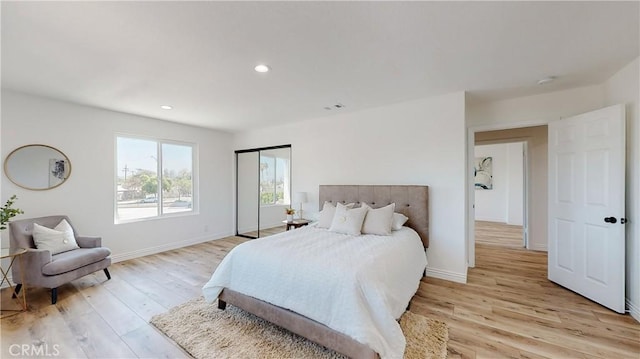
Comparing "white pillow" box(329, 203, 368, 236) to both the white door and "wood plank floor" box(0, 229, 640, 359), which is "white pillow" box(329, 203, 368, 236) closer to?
"wood plank floor" box(0, 229, 640, 359)

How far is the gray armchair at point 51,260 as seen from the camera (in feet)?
8.74

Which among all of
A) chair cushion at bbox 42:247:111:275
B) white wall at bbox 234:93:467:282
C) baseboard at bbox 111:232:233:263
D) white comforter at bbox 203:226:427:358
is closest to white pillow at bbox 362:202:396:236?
white comforter at bbox 203:226:427:358

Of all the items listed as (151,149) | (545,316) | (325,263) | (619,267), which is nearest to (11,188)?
(151,149)

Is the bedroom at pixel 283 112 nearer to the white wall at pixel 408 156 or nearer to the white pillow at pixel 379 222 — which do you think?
the white wall at pixel 408 156

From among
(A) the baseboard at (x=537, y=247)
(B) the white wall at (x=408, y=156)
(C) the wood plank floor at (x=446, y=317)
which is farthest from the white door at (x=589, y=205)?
(A) the baseboard at (x=537, y=247)

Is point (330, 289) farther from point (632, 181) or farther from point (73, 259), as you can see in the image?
point (632, 181)

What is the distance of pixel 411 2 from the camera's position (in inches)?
62.9

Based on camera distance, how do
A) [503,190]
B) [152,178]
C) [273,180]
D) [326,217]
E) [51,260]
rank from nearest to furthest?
[51,260] < [326,217] < [152,178] < [273,180] < [503,190]

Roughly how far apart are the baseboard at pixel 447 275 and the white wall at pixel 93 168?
4.52m

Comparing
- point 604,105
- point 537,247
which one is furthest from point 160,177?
point 537,247

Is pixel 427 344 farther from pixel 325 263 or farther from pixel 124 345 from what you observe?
pixel 124 345

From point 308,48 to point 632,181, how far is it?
3.49 m

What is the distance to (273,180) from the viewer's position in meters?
5.67

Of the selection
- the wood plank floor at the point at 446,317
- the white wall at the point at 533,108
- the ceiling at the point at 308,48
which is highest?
the ceiling at the point at 308,48
